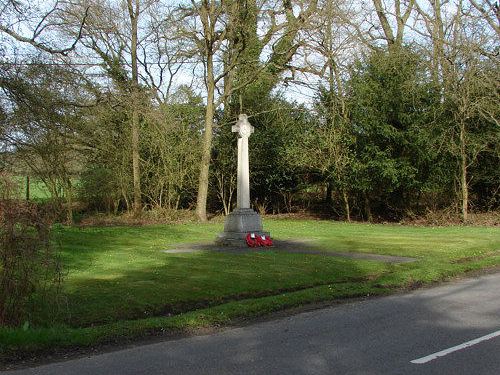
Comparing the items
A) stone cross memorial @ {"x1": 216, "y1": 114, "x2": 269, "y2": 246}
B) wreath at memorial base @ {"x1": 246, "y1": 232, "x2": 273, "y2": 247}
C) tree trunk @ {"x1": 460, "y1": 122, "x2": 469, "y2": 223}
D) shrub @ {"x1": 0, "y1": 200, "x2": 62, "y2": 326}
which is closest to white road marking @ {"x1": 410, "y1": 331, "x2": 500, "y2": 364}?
shrub @ {"x1": 0, "y1": 200, "x2": 62, "y2": 326}

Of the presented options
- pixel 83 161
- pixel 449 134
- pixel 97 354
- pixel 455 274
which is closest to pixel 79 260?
pixel 97 354

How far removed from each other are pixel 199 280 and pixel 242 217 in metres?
6.50

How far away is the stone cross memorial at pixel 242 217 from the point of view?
16375 millimetres

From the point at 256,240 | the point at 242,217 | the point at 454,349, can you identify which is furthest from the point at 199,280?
the point at 242,217

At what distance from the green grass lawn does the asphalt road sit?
73 centimetres

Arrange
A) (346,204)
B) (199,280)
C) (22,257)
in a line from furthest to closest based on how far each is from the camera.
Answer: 1. (346,204)
2. (199,280)
3. (22,257)

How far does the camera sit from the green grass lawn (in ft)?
23.8

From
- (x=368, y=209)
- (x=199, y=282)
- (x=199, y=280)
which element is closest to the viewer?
(x=199, y=282)

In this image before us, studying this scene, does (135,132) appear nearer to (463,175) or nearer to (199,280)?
(463,175)

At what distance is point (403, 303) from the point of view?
891 centimetres

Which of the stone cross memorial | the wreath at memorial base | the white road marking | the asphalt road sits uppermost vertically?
the stone cross memorial

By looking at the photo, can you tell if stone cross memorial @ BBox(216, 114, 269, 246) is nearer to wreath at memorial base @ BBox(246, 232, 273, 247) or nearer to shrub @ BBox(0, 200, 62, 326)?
wreath at memorial base @ BBox(246, 232, 273, 247)

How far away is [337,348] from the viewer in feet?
20.3

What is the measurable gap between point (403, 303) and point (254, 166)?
2457 centimetres
